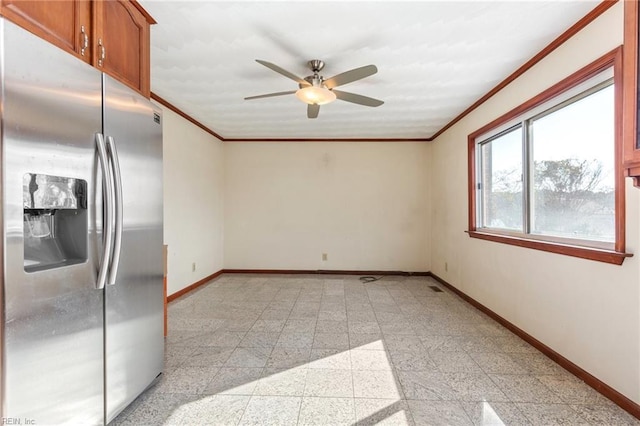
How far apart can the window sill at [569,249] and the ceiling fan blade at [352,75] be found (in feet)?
6.12

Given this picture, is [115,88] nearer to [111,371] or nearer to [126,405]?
[111,371]

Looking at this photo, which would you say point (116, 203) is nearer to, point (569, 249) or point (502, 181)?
point (569, 249)

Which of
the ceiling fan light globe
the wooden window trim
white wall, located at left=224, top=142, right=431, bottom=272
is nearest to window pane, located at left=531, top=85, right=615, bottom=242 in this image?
the wooden window trim

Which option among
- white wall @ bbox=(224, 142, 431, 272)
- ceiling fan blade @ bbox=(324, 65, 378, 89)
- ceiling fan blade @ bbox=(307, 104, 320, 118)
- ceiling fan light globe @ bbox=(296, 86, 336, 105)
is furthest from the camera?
white wall @ bbox=(224, 142, 431, 272)

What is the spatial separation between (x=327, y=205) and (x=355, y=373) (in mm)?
3462

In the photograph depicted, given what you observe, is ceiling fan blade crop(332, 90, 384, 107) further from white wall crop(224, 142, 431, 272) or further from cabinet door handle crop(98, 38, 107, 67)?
white wall crop(224, 142, 431, 272)

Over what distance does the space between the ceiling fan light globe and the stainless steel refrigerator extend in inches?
48.8

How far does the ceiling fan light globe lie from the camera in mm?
2445

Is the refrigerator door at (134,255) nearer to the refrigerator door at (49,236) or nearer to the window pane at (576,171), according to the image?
the refrigerator door at (49,236)

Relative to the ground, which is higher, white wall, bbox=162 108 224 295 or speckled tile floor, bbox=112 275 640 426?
white wall, bbox=162 108 224 295

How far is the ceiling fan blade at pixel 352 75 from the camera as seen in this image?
7.18 ft

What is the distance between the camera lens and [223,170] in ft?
17.4

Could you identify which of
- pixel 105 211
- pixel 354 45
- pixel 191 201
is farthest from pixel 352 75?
pixel 191 201

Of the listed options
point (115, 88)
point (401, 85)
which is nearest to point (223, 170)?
point (401, 85)
